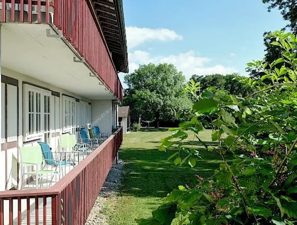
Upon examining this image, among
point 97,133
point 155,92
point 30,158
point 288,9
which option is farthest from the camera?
point 155,92

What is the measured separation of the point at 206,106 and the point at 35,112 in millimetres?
7515

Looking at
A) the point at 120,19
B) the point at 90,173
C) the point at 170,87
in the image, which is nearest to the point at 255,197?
the point at 90,173

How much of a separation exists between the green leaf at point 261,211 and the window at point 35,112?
258 inches

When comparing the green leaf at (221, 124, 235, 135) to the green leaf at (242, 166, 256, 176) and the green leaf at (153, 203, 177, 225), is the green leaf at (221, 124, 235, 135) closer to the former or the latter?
the green leaf at (242, 166, 256, 176)

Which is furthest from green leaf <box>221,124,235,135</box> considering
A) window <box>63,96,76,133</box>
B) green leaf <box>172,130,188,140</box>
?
window <box>63,96,76,133</box>

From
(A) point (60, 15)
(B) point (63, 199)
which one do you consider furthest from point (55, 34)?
(B) point (63, 199)

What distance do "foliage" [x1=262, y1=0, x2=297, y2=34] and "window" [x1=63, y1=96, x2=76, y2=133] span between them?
12.4 meters

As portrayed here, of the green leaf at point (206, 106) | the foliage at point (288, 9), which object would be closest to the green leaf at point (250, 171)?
the green leaf at point (206, 106)

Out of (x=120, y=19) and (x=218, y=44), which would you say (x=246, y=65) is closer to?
(x=120, y=19)

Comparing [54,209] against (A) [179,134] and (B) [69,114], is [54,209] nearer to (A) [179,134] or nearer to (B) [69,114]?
(A) [179,134]

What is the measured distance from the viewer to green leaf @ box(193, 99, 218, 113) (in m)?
1.09

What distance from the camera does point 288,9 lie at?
17.3 meters

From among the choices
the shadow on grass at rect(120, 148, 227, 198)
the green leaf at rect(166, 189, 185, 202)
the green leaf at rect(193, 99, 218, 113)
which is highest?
the green leaf at rect(193, 99, 218, 113)

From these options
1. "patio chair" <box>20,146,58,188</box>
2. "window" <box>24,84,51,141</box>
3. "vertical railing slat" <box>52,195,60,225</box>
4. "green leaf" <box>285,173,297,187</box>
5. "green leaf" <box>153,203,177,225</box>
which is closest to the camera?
"green leaf" <box>153,203,177,225</box>
